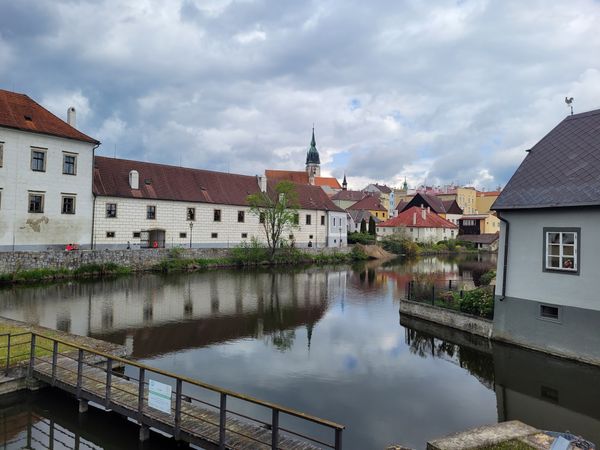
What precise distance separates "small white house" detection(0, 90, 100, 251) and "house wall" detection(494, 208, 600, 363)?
29179 millimetres

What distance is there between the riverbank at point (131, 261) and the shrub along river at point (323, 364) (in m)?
3.66

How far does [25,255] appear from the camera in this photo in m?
26.9

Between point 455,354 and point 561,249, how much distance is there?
14.6 feet

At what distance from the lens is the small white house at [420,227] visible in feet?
236

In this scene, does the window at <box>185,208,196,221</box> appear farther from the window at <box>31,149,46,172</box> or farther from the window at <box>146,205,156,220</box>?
the window at <box>31,149,46,172</box>

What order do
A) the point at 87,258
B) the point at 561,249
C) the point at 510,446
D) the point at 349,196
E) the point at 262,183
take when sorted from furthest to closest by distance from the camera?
1. the point at 349,196
2. the point at 262,183
3. the point at 87,258
4. the point at 561,249
5. the point at 510,446

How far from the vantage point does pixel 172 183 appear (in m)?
41.7

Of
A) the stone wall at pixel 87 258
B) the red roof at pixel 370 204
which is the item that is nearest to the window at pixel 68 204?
the stone wall at pixel 87 258

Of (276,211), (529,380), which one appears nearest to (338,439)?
(529,380)

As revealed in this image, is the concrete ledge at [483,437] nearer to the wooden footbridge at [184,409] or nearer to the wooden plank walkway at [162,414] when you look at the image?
the wooden footbridge at [184,409]

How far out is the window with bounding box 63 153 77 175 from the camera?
31703 mm

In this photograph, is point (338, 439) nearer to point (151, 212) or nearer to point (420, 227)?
point (151, 212)

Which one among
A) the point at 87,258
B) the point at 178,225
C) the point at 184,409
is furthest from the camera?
the point at 178,225

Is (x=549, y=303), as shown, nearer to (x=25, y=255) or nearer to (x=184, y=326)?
(x=184, y=326)
